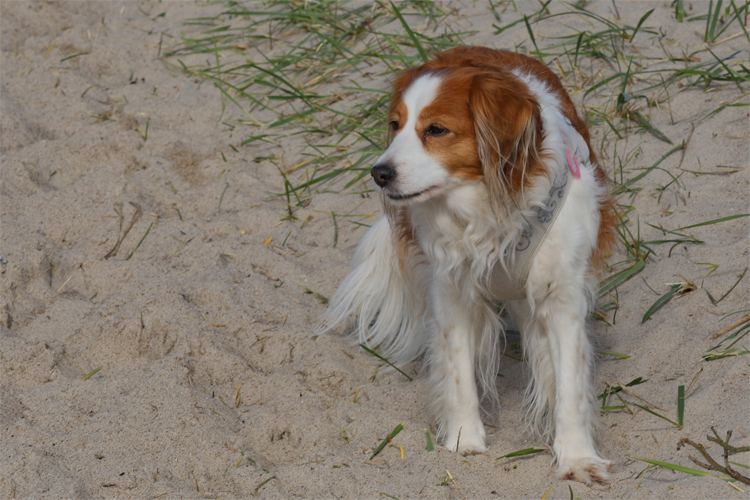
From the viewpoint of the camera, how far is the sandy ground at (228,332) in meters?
2.33

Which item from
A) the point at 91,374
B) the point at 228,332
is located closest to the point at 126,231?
the point at 228,332

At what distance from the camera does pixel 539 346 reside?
2654mm

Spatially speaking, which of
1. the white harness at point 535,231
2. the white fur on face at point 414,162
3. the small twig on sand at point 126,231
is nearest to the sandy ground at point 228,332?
the small twig on sand at point 126,231

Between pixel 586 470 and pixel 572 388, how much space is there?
27 cm

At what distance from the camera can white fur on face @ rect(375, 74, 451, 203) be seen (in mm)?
2223

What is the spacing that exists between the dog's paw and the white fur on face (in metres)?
1.00

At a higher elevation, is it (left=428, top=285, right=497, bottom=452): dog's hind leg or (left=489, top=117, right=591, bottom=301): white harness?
(left=489, top=117, right=591, bottom=301): white harness

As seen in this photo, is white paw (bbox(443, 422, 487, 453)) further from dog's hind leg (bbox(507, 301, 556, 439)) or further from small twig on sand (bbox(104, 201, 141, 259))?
small twig on sand (bbox(104, 201, 141, 259))

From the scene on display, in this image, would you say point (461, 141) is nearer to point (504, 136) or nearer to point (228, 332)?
point (504, 136)

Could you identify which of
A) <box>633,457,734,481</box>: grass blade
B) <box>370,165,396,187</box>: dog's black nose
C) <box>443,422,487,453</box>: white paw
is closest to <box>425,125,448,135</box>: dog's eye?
<box>370,165,396,187</box>: dog's black nose

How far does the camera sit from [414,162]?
223 centimetres

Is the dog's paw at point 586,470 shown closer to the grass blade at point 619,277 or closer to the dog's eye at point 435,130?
the grass blade at point 619,277

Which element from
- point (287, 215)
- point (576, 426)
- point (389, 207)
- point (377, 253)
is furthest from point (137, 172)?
point (576, 426)

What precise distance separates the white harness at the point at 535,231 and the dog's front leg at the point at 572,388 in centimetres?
15
